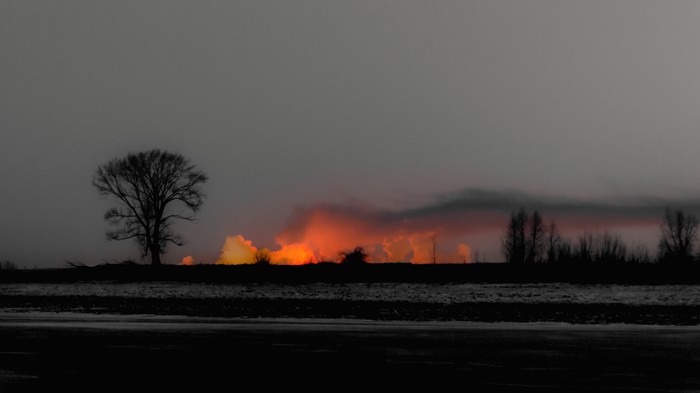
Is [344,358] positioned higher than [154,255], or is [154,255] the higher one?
[154,255]

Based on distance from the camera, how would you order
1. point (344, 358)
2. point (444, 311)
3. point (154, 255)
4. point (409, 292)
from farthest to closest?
point (154, 255) → point (409, 292) → point (444, 311) → point (344, 358)

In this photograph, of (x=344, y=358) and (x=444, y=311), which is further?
(x=444, y=311)

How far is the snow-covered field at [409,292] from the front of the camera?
1925 inches

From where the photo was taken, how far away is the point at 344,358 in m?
16.9

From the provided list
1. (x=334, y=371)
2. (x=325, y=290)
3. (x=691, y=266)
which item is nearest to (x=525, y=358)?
(x=334, y=371)

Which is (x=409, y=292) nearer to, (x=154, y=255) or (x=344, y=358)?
(x=154, y=255)

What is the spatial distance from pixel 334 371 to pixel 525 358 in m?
4.34

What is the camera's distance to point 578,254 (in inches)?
3219

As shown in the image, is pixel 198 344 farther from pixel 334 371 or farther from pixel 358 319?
pixel 358 319

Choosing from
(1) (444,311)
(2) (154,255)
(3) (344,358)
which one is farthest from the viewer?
(2) (154,255)

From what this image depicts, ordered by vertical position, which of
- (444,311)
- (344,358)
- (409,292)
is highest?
(409,292)

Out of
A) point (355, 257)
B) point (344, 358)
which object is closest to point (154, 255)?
point (355, 257)

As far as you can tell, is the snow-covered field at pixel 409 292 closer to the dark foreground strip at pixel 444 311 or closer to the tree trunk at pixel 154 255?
the dark foreground strip at pixel 444 311

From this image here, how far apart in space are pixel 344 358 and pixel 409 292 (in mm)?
38270
